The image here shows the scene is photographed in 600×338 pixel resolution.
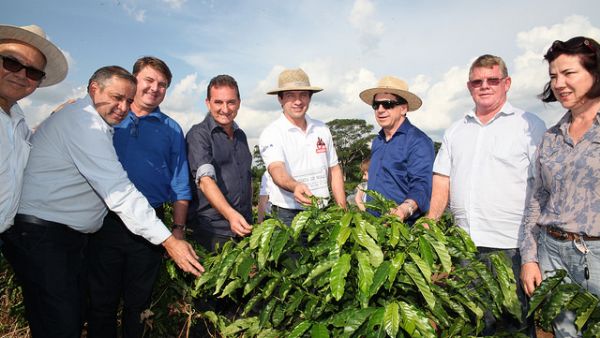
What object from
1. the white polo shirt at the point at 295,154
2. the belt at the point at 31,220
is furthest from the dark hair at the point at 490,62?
the belt at the point at 31,220

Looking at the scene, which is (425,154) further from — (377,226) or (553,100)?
(377,226)

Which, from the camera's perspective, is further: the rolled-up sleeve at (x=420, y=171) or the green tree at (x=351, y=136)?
the green tree at (x=351, y=136)

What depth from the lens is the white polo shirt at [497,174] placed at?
3.24 meters

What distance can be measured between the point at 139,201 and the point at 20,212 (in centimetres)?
74

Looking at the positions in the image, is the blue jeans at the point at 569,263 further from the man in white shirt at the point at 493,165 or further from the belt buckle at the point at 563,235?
the man in white shirt at the point at 493,165

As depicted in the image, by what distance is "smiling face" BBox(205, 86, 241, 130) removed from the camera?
12.5 feet

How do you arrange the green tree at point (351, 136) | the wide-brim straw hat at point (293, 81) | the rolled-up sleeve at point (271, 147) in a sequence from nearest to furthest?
the rolled-up sleeve at point (271, 147) → the wide-brim straw hat at point (293, 81) → the green tree at point (351, 136)

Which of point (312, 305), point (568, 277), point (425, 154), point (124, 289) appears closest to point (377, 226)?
point (312, 305)

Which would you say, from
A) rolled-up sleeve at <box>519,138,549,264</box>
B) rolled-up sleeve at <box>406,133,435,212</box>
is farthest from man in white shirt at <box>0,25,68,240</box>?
rolled-up sleeve at <box>519,138,549,264</box>

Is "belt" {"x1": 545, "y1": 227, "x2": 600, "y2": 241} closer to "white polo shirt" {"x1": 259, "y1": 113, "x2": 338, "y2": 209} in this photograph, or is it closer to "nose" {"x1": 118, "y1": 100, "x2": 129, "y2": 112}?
"white polo shirt" {"x1": 259, "y1": 113, "x2": 338, "y2": 209}

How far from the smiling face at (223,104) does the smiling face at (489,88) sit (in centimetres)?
213

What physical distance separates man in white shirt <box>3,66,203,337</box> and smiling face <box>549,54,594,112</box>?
263 centimetres

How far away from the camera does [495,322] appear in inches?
125

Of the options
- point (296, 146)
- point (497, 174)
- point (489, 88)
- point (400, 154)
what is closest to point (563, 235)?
point (497, 174)
